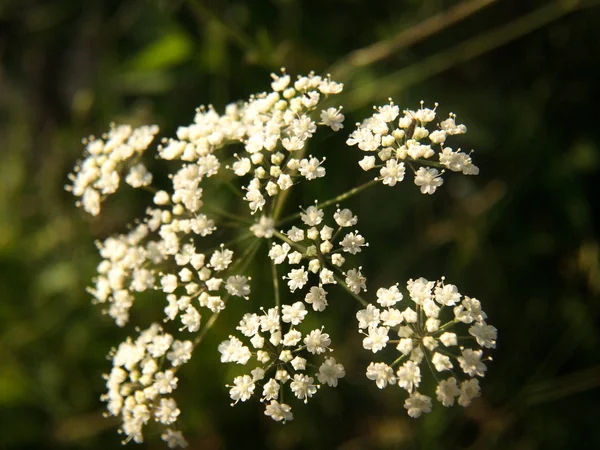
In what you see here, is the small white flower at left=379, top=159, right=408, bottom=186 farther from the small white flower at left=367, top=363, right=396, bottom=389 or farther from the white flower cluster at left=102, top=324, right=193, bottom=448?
the white flower cluster at left=102, top=324, right=193, bottom=448

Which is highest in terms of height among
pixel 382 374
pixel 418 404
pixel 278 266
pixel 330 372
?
pixel 278 266

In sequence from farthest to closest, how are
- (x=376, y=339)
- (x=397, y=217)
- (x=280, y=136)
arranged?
1. (x=397, y=217)
2. (x=280, y=136)
3. (x=376, y=339)

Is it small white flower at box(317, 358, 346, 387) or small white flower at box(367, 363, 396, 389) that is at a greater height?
small white flower at box(317, 358, 346, 387)

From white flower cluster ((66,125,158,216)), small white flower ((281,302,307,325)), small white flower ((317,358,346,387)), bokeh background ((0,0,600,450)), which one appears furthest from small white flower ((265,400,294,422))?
white flower cluster ((66,125,158,216))

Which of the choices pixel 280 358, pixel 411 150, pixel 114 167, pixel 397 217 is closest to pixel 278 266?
pixel 280 358

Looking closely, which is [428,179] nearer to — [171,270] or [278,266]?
[278,266]

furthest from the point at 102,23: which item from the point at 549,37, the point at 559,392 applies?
the point at 559,392

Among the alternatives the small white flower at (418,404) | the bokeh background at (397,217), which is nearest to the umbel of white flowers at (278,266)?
the small white flower at (418,404)
